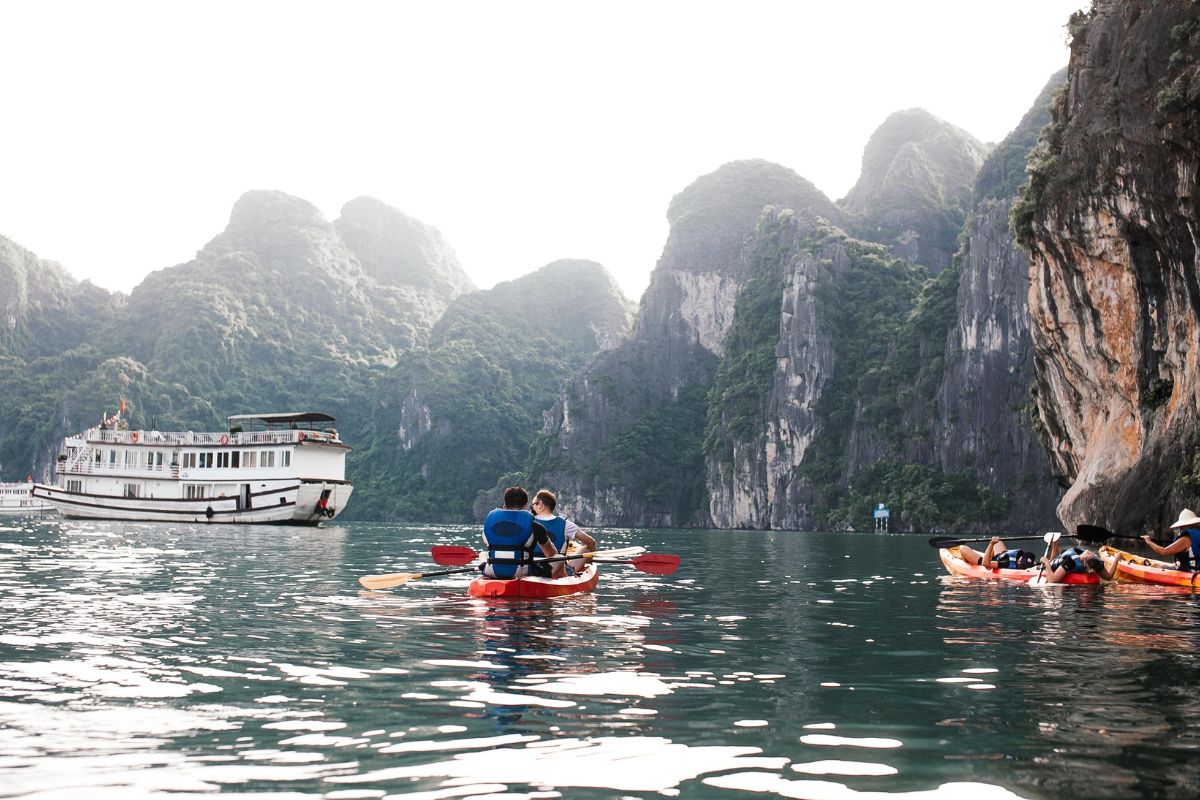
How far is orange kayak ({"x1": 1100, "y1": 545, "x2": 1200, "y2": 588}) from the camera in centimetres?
1925

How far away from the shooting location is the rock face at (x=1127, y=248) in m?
35.8

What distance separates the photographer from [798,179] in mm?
173625

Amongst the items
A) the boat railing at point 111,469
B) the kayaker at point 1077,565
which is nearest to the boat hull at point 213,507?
the boat railing at point 111,469

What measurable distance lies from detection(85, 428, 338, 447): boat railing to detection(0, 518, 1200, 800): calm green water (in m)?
45.4

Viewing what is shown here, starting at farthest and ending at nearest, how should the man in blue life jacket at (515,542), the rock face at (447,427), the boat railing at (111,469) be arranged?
the rock face at (447,427) < the boat railing at (111,469) < the man in blue life jacket at (515,542)

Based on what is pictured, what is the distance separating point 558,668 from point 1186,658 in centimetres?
623

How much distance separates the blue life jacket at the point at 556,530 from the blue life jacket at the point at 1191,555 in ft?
37.4

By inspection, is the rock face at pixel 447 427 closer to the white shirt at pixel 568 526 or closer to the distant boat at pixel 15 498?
the distant boat at pixel 15 498

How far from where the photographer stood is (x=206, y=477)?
63156 mm

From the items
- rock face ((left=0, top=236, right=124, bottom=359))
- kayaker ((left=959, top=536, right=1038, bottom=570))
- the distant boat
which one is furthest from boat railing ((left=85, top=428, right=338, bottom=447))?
rock face ((left=0, top=236, right=124, bottom=359))

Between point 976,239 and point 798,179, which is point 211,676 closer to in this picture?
point 976,239

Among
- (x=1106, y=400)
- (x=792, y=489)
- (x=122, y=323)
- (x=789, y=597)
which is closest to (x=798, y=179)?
(x=792, y=489)

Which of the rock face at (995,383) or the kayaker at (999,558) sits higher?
the rock face at (995,383)

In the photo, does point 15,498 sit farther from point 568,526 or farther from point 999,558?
point 999,558
